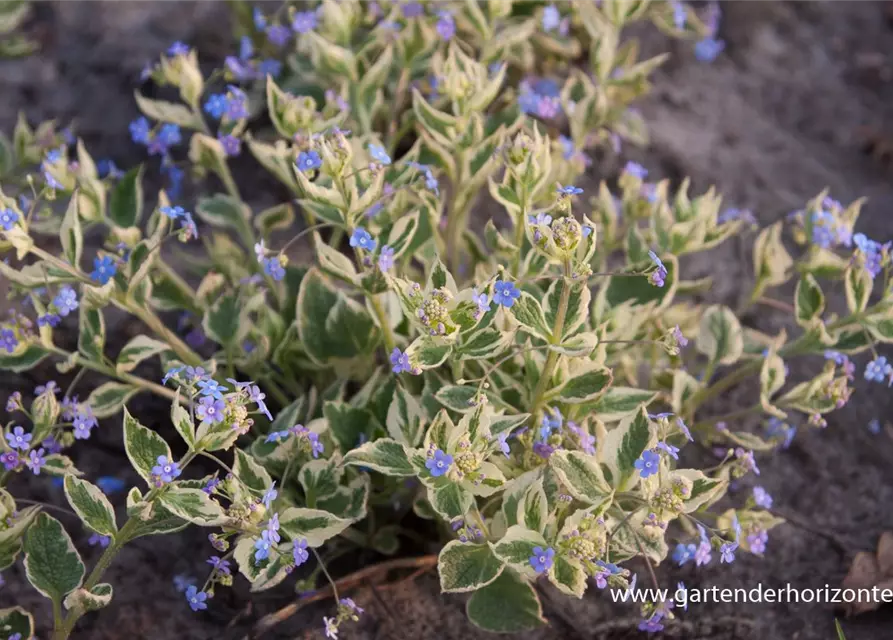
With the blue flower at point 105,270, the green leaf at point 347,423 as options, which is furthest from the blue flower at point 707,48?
the blue flower at point 105,270

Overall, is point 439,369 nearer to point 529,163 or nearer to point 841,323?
point 529,163

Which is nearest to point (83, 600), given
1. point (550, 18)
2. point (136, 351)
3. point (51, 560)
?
point (51, 560)

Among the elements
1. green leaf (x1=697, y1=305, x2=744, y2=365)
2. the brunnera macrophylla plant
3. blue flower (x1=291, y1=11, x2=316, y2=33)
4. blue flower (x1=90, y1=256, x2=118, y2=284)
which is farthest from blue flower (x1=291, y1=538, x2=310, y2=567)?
blue flower (x1=291, y1=11, x2=316, y2=33)

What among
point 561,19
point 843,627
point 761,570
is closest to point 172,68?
point 561,19

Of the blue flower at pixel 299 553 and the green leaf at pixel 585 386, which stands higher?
the green leaf at pixel 585 386

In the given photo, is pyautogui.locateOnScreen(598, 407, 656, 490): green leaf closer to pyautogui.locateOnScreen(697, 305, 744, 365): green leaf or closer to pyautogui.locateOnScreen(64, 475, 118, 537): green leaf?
pyautogui.locateOnScreen(697, 305, 744, 365): green leaf

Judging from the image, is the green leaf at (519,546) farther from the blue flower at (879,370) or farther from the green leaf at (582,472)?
the blue flower at (879,370)
